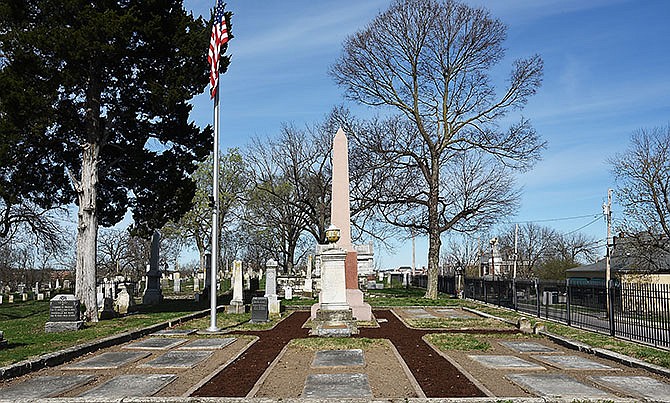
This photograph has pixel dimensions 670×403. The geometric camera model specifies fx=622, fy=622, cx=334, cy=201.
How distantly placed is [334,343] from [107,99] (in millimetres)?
12118

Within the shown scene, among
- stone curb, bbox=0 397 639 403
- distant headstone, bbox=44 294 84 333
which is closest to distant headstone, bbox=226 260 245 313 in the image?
distant headstone, bbox=44 294 84 333

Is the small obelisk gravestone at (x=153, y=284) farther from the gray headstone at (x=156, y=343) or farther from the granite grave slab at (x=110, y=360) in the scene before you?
the granite grave slab at (x=110, y=360)

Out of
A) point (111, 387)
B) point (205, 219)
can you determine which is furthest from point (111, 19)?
point (205, 219)

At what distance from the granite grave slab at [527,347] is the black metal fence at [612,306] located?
2494 mm

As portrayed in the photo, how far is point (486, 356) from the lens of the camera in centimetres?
1170

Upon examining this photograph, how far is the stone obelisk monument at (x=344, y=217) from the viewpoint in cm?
1948

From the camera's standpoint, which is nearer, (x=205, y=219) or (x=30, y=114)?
(x=30, y=114)

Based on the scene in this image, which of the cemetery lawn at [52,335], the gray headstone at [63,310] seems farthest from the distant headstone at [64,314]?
the cemetery lawn at [52,335]

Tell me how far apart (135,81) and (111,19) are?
3042 mm

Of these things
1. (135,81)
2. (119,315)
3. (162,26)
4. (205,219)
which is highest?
(162,26)

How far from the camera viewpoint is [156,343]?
13734 mm

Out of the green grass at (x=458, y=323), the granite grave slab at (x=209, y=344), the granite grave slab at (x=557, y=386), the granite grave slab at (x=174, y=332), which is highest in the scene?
the granite grave slab at (x=557, y=386)

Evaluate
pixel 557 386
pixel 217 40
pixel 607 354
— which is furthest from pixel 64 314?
pixel 607 354

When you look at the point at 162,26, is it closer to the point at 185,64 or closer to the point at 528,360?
the point at 185,64
